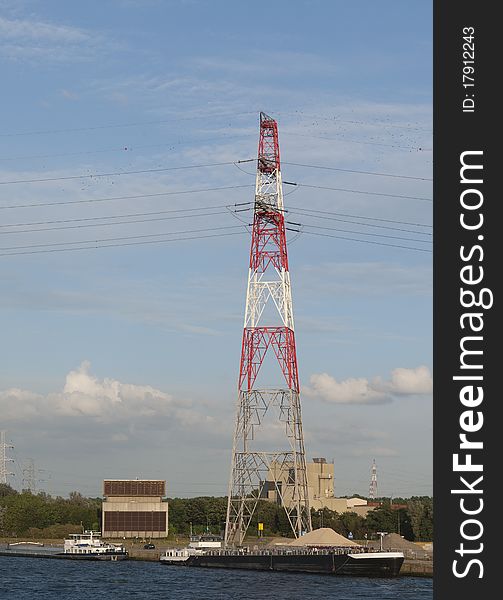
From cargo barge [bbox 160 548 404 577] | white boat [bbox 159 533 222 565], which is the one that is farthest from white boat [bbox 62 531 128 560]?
cargo barge [bbox 160 548 404 577]

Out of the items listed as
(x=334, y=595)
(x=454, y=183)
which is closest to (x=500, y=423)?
(x=454, y=183)

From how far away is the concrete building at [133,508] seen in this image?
7574 inches

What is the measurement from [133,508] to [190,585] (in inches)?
3365

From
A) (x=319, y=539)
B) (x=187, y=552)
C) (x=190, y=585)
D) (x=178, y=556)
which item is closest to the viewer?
(x=190, y=585)

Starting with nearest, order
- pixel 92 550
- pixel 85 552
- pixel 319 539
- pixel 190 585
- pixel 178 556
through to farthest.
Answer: pixel 190 585
pixel 319 539
pixel 178 556
pixel 92 550
pixel 85 552

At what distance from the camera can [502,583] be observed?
22.5 metres

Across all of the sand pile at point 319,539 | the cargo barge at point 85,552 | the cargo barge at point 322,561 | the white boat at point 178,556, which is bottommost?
the cargo barge at point 85,552

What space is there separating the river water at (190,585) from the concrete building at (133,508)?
4905 cm

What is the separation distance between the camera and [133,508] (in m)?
192

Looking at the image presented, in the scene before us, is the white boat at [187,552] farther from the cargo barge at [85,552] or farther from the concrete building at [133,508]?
the concrete building at [133,508]

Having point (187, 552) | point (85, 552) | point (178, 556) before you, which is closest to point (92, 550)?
point (85, 552)

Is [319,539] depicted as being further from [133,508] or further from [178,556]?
[133,508]

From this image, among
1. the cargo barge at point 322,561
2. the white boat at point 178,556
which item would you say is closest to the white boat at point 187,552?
the white boat at point 178,556

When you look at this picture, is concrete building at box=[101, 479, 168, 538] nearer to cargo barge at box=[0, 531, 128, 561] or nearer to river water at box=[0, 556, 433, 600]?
cargo barge at box=[0, 531, 128, 561]
